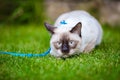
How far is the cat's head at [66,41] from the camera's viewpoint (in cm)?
586

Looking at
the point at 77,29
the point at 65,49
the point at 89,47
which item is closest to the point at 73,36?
the point at 77,29

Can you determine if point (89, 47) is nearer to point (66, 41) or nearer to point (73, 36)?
point (73, 36)

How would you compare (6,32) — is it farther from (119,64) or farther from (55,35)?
(119,64)

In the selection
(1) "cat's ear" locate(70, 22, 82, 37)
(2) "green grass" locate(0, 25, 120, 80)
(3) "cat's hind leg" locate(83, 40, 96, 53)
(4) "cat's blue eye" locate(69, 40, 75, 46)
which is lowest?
(2) "green grass" locate(0, 25, 120, 80)

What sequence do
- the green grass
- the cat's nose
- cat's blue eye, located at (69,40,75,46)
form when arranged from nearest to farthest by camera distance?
the green grass < the cat's nose < cat's blue eye, located at (69,40,75,46)

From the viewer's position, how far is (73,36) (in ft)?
19.6

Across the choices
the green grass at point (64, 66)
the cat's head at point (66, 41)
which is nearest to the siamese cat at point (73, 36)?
the cat's head at point (66, 41)

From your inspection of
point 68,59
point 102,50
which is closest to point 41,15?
point 102,50

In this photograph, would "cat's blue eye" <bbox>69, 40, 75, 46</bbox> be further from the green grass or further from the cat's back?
the cat's back

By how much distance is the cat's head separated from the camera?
5.86 m

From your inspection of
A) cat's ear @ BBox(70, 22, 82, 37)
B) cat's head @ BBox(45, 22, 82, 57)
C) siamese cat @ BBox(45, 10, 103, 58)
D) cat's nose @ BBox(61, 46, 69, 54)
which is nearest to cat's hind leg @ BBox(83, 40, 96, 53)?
siamese cat @ BBox(45, 10, 103, 58)

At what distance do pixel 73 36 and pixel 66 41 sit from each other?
19 centimetres

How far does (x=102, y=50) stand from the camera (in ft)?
22.3

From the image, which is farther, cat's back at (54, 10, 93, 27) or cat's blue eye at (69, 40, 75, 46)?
cat's back at (54, 10, 93, 27)
